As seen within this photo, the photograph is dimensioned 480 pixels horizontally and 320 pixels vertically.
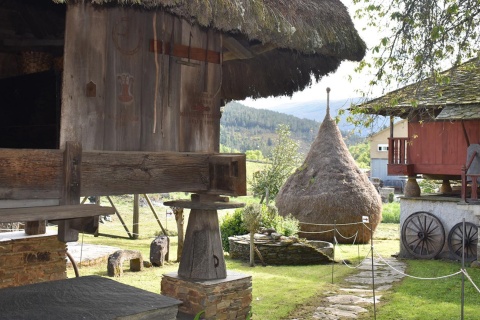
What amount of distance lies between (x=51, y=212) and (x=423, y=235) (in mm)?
12512

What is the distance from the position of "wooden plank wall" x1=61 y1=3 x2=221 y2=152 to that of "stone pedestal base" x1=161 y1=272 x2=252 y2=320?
5.84 feet

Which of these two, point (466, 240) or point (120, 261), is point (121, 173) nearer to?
point (120, 261)

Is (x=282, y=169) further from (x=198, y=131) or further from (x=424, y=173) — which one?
(x=198, y=131)

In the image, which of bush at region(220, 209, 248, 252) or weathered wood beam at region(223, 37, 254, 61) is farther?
bush at region(220, 209, 248, 252)

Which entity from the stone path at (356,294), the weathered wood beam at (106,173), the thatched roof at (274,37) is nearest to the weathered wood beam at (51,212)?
the weathered wood beam at (106,173)

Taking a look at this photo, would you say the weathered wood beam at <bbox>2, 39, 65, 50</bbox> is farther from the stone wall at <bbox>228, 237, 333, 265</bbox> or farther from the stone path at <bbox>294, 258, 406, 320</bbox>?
the stone wall at <bbox>228, 237, 333, 265</bbox>

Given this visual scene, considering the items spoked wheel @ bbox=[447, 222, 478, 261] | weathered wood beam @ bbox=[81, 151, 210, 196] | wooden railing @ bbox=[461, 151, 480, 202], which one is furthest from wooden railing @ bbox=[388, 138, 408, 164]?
weathered wood beam @ bbox=[81, 151, 210, 196]

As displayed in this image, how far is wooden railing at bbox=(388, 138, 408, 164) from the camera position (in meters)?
15.7

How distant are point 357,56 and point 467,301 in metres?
5.53

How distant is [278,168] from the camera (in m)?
23.1

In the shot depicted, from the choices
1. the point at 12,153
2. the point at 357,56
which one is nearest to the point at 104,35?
the point at 12,153

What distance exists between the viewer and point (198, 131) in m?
5.75

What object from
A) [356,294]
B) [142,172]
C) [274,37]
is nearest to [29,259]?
[142,172]

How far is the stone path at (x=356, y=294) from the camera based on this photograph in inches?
349
